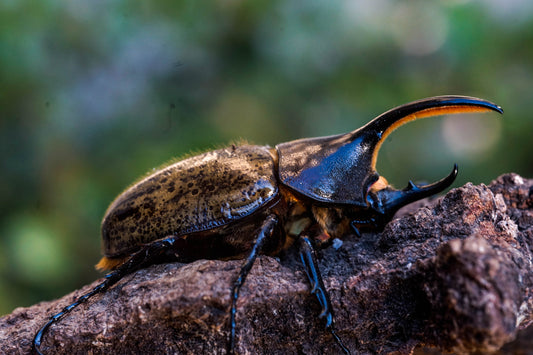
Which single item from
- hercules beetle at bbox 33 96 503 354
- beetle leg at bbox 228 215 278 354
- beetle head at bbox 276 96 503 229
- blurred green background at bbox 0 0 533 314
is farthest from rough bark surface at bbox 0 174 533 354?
blurred green background at bbox 0 0 533 314

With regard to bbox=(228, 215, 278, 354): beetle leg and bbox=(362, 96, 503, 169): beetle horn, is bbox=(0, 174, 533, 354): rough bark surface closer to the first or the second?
bbox=(228, 215, 278, 354): beetle leg

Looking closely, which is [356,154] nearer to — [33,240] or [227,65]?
[227,65]

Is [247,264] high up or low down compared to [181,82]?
down

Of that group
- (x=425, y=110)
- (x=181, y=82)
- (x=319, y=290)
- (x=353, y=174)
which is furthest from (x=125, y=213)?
(x=181, y=82)

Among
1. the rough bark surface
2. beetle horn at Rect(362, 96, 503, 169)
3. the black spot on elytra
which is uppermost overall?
beetle horn at Rect(362, 96, 503, 169)

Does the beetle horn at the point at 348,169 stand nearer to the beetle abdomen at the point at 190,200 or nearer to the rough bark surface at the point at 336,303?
the beetle abdomen at the point at 190,200

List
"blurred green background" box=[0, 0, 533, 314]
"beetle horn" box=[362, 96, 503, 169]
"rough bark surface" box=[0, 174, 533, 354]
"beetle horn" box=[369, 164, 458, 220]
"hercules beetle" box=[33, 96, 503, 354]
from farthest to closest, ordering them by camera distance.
→ "blurred green background" box=[0, 0, 533, 314], "beetle horn" box=[369, 164, 458, 220], "hercules beetle" box=[33, 96, 503, 354], "beetle horn" box=[362, 96, 503, 169], "rough bark surface" box=[0, 174, 533, 354]

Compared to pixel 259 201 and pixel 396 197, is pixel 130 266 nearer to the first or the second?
pixel 259 201

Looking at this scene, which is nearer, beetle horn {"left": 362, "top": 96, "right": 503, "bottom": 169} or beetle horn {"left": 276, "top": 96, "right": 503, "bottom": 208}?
beetle horn {"left": 362, "top": 96, "right": 503, "bottom": 169}
